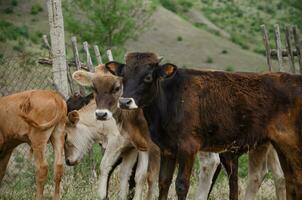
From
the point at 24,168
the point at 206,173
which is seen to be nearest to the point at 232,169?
the point at 206,173

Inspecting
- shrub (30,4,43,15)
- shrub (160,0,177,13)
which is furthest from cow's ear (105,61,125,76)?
shrub (160,0,177,13)

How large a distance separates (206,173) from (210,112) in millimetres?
1914

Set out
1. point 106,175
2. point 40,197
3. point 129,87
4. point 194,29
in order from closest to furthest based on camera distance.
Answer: point 129,87
point 40,197
point 106,175
point 194,29

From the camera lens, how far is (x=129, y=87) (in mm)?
10508

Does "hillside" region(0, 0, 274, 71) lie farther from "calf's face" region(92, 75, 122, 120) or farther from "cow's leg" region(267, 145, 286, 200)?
"cow's leg" region(267, 145, 286, 200)

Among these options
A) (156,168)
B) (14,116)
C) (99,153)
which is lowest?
(99,153)

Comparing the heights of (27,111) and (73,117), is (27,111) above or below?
above

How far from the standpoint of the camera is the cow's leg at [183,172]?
1063 centimetres

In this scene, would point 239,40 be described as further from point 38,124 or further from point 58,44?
point 38,124

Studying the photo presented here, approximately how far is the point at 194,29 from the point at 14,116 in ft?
122

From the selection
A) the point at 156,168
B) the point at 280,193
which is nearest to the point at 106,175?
the point at 156,168

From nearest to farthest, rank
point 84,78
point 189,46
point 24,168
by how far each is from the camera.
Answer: point 84,78 → point 24,168 → point 189,46

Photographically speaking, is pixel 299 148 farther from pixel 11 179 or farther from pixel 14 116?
pixel 11 179

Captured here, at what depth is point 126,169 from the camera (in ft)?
41.6
